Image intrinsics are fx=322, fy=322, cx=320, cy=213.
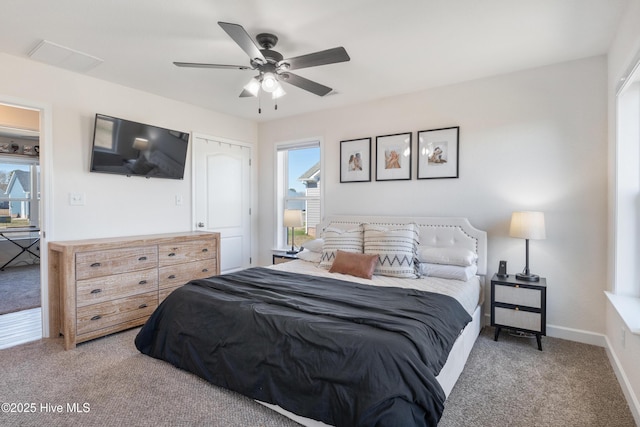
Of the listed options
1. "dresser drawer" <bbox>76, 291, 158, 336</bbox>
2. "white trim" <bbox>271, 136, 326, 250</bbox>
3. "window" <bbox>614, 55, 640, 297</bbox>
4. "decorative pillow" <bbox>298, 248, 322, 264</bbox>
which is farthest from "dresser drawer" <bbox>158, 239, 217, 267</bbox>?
"window" <bbox>614, 55, 640, 297</bbox>

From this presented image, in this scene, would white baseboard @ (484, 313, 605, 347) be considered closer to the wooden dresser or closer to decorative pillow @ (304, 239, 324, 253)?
decorative pillow @ (304, 239, 324, 253)

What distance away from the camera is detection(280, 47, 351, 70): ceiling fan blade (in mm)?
2144

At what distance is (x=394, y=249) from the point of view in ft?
10.2

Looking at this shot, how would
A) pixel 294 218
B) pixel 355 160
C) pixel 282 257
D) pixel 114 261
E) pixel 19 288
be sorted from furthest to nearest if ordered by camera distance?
pixel 19 288, pixel 294 218, pixel 282 257, pixel 355 160, pixel 114 261

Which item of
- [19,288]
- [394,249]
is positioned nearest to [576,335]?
[394,249]

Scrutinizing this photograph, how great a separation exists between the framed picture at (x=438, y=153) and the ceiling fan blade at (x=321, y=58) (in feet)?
5.95

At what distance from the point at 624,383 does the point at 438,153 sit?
2.44 meters

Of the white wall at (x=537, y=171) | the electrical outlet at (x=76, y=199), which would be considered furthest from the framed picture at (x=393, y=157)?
the electrical outlet at (x=76, y=199)

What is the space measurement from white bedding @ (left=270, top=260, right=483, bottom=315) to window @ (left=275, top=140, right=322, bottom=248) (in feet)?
5.06

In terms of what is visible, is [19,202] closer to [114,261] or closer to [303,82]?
[114,261]

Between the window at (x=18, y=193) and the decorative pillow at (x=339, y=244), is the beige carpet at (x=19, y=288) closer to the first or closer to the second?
the window at (x=18, y=193)

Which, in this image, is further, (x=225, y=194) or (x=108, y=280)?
(x=225, y=194)

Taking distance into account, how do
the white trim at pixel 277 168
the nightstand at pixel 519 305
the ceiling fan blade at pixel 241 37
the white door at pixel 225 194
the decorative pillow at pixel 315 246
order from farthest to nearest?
the white trim at pixel 277 168
the white door at pixel 225 194
the decorative pillow at pixel 315 246
the nightstand at pixel 519 305
the ceiling fan blade at pixel 241 37

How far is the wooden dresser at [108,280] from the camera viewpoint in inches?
111
